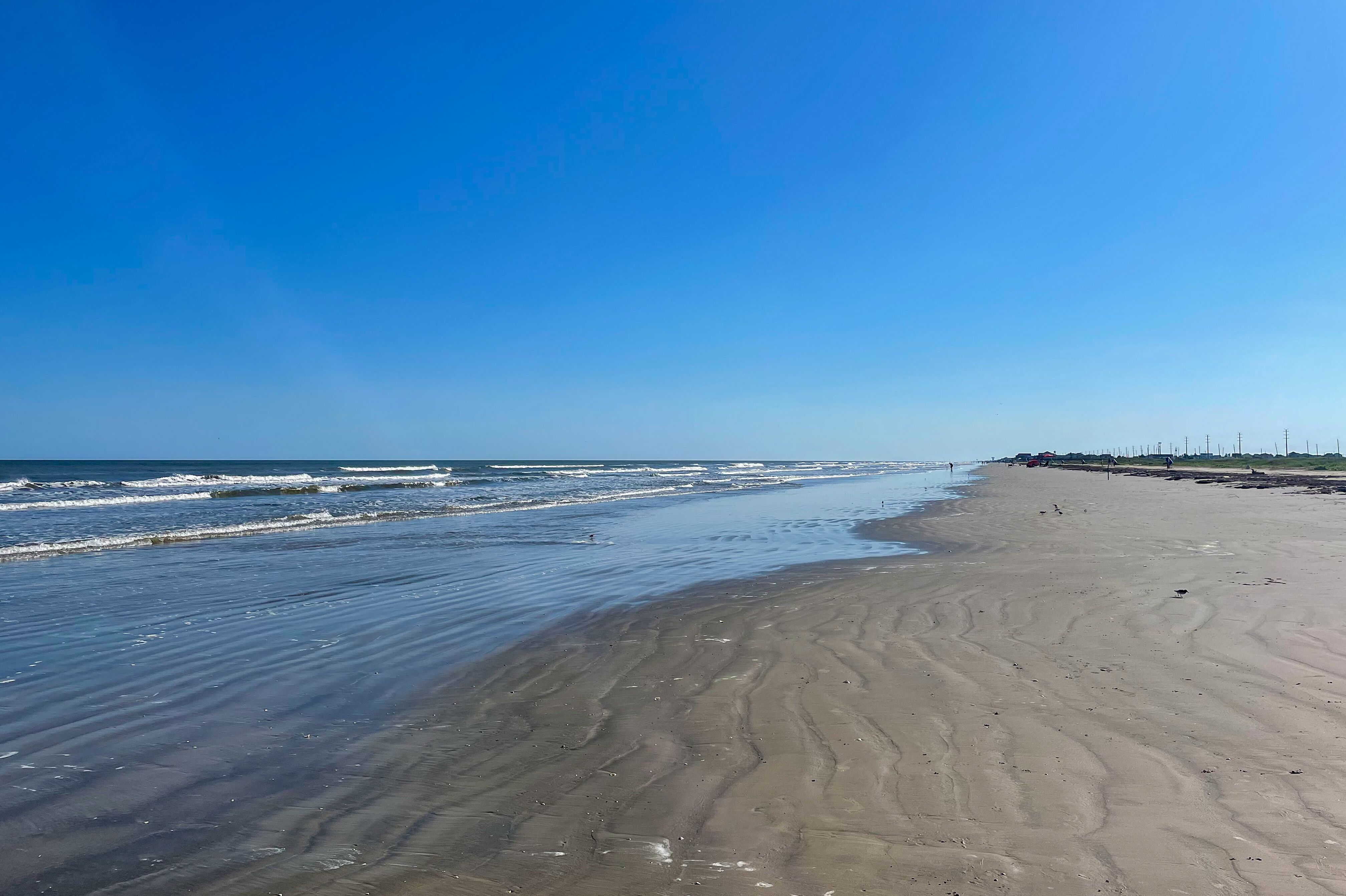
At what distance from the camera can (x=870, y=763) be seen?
4.42 m

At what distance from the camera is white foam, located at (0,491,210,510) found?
29359 mm

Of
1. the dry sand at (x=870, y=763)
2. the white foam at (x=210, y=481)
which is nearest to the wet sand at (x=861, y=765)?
the dry sand at (x=870, y=763)

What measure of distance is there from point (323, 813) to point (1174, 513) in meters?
24.6

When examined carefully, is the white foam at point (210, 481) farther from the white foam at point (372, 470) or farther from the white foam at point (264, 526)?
the white foam at point (372, 470)

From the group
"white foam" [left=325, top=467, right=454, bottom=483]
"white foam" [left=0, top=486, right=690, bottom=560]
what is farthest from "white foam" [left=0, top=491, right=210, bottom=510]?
"white foam" [left=325, top=467, right=454, bottom=483]

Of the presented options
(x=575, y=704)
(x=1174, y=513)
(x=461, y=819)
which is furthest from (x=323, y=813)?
(x=1174, y=513)

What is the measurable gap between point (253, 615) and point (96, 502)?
30237mm

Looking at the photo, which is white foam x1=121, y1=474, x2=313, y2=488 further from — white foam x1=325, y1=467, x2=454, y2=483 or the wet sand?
the wet sand

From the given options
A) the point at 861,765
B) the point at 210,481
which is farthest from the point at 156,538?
the point at 210,481

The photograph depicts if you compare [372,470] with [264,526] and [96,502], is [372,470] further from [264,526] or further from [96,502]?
[264,526]

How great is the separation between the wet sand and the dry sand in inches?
0.8

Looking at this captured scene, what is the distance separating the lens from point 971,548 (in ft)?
49.6

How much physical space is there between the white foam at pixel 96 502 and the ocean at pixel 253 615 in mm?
726

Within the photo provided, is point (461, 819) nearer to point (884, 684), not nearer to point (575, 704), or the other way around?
point (575, 704)
